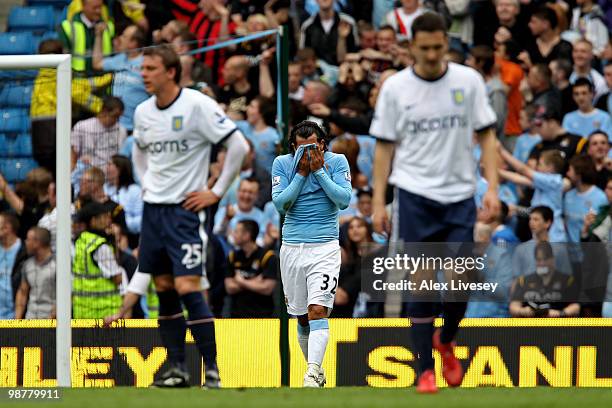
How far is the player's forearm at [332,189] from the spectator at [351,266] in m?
2.58

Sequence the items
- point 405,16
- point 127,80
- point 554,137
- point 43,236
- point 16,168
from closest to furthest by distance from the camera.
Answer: point 43,236, point 16,168, point 127,80, point 554,137, point 405,16

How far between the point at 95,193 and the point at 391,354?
9.27 ft

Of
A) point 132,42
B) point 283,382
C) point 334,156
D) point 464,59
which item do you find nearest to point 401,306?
point 283,382

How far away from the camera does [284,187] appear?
9672mm

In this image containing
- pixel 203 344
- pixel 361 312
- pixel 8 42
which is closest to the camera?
pixel 203 344

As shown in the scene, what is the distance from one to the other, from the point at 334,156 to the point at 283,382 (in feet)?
7.64

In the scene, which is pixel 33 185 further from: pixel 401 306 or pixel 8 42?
pixel 8 42

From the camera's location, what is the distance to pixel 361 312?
12.2 meters

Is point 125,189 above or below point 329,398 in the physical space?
above

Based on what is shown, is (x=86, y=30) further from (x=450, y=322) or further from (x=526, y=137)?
(x=450, y=322)

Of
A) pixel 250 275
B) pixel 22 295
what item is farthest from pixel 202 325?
pixel 250 275

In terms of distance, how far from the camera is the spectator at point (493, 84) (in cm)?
1443

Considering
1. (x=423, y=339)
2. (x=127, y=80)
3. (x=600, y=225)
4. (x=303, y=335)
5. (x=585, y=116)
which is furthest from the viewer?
(x=585, y=116)

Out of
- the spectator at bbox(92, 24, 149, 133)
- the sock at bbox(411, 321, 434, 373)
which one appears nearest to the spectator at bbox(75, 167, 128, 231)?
the spectator at bbox(92, 24, 149, 133)
